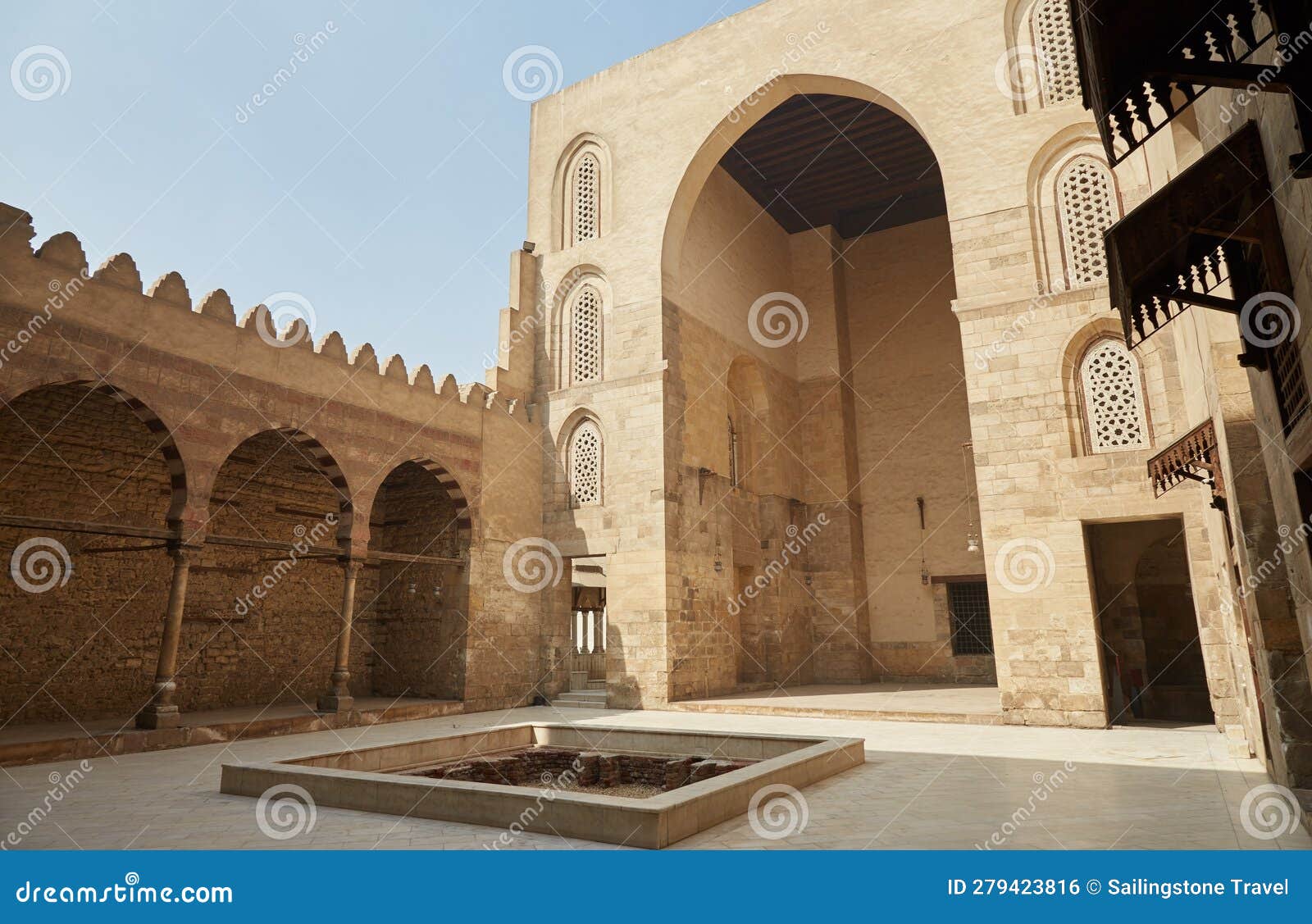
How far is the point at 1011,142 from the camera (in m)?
11.6

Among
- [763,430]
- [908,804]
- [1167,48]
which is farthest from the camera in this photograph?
[763,430]

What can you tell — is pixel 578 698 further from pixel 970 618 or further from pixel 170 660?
pixel 970 618

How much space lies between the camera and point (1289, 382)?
4.07 meters

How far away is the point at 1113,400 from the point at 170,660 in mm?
11552

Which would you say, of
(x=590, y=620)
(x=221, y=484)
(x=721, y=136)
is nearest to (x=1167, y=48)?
(x=721, y=136)

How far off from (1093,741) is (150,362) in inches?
431

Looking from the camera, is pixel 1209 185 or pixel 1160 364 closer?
pixel 1209 185

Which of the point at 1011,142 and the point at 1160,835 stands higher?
the point at 1011,142

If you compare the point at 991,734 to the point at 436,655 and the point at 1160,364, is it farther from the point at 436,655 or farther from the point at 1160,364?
the point at 436,655

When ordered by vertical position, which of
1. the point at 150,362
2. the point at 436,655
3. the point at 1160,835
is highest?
the point at 150,362

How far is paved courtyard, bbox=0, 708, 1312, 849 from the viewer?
4.61 meters

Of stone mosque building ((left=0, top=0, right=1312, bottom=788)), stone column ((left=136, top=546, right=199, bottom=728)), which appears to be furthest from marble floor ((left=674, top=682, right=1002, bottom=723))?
stone column ((left=136, top=546, right=199, bottom=728))

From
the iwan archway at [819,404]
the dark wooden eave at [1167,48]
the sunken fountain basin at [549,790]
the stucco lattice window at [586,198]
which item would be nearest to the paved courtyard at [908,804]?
the sunken fountain basin at [549,790]

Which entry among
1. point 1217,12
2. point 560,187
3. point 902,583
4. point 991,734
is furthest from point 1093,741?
point 560,187
